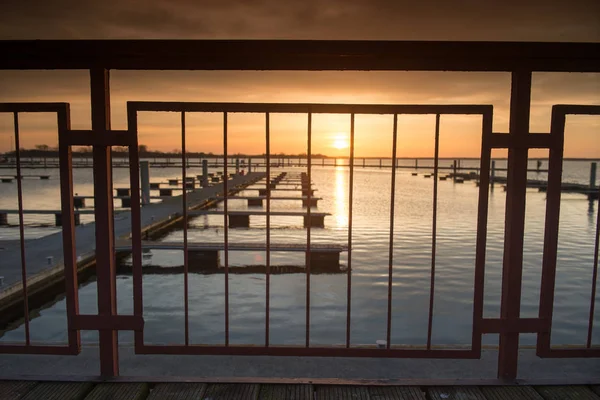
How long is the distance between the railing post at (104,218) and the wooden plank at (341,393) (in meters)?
1.26

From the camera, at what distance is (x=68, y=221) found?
7.92ft

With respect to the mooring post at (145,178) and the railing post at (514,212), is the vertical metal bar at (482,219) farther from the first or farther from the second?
the mooring post at (145,178)

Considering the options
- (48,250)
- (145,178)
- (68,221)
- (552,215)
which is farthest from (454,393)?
(145,178)

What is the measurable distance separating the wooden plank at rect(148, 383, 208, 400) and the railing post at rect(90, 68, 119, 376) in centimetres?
35

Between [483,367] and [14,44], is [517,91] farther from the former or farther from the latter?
[14,44]

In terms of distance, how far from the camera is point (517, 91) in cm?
230

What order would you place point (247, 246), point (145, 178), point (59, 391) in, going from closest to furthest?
point (59, 391), point (247, 246), point (145, 178)

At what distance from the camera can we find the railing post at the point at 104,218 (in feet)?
7.60

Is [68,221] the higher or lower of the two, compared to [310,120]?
lower

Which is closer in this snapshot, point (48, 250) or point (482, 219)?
point (482, 219)

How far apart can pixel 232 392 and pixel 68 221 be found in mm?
1397

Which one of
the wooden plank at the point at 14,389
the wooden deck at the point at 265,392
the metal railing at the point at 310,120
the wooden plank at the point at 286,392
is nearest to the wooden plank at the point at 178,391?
the wooden deck at the point at 265,392

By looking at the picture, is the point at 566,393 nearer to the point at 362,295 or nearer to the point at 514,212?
the point at 514,212

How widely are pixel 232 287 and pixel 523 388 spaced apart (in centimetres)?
695
